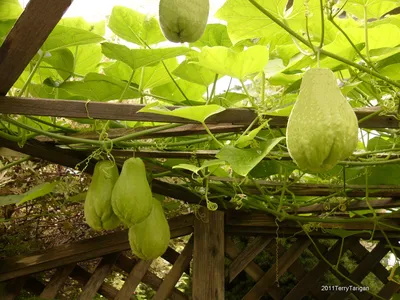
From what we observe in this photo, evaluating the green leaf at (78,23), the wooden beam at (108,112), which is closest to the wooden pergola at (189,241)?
the wooden beam at (108,112)

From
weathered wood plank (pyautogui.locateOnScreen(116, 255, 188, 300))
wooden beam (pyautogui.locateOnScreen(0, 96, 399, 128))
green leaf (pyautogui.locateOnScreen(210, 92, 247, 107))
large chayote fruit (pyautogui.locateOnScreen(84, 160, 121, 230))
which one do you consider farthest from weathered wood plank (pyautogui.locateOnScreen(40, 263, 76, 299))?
wooden beam (pyautogui.locateOnScreen(0, 96, 399, 128))

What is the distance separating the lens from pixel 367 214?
187 cm

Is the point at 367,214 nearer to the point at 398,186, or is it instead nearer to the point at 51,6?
the point at 398,186

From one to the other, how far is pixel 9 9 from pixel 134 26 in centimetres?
23

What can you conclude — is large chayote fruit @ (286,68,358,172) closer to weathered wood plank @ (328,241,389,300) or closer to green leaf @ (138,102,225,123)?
green leaf @ (138,102,225,123)

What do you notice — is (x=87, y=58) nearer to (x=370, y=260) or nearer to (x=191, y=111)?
(x=191, y=111)

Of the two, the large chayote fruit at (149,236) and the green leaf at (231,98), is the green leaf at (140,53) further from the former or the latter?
the large chayote fruit at (149,236)

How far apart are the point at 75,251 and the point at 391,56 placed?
1191 millimetres

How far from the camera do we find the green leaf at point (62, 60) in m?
1.06

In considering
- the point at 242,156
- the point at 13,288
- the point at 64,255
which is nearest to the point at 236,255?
the point at 64,255

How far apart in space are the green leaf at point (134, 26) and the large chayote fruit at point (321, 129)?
51 cm

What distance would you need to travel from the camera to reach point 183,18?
0.54 meters

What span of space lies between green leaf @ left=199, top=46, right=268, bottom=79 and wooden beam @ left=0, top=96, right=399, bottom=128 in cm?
7

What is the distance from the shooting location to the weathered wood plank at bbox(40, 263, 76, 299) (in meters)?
1.76
